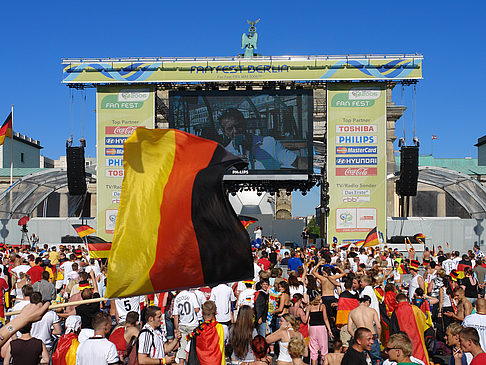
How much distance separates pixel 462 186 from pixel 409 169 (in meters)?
4.81

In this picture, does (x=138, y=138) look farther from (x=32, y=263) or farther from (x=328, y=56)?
(x=328, y=56)

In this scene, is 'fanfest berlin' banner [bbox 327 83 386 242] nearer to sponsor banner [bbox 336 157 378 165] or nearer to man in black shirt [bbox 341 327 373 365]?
sponsor banner [bbox 336 157 378 165]

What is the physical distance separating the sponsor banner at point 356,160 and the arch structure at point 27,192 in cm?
1873

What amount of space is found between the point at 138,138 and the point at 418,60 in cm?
3032

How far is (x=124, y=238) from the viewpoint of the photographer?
189 inches

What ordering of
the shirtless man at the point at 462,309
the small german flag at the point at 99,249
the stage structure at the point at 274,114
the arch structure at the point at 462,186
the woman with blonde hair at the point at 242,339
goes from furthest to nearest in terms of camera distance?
1. the arch structure at the point at 462,186
2. the stage structure at the point at 274,114
3. the small german flag at the point at 99,249
4. the shirtless man at the point at 462,309
5. the woman with blonde hair at the point at 242,339

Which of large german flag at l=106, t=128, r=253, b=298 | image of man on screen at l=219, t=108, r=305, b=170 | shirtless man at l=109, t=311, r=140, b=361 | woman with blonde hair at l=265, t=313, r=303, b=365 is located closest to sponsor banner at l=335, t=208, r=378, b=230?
image of man on screen at l=219, t=108, r=305, b=170

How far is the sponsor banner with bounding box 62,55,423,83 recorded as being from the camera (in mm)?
32469

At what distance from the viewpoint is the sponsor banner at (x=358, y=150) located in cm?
3241

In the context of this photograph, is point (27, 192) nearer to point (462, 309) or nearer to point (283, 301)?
point (283, 301)

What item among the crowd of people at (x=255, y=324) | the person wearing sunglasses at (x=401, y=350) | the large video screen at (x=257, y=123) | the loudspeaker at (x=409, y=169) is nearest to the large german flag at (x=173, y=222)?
the crowd of people at (x=255, y=324)

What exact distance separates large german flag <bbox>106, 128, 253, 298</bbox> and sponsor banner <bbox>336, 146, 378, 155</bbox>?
91.5 feet

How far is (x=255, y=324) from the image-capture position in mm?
8766

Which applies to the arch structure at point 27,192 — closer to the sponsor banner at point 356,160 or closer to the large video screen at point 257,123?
the large video screen at point 257,123
